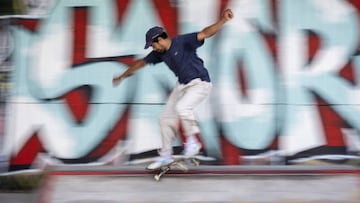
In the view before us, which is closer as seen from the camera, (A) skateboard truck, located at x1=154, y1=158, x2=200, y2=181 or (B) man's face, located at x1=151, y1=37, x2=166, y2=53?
(B) man's face, located at x1=151, y1=37, x2=166, y2=53

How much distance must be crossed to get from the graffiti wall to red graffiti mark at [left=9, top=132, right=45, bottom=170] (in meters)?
0.01

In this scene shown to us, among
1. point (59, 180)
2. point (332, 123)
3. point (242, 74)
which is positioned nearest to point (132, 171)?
point (59, 180)

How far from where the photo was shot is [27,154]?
24.9ft

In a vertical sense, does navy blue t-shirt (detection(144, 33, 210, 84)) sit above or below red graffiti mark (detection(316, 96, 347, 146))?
above

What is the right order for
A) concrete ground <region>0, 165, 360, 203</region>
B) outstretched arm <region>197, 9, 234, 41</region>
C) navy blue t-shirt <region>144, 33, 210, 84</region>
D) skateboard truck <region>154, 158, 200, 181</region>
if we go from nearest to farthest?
concrete ground <region>0, 165, 360, 203</region>, outstretched arm <region>197, 9, 234, 41</region>, navy blue t-shirt <region>144, 33, 210, 84</region>, skateboard truck <region>154, 158, 200, 181</region>

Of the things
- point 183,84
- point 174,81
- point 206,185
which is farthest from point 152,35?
point 174,81

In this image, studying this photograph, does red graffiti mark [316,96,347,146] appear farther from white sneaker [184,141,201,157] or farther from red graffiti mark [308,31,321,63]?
white sneaker [184,141,201,157]

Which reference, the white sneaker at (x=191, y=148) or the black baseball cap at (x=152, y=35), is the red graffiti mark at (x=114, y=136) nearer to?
the white sneaker at (x=191, y=148)

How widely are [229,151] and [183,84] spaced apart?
169 cm

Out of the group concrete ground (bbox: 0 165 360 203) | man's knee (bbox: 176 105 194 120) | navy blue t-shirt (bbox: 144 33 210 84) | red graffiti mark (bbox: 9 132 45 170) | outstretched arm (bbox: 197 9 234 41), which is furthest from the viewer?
red graffiti mark (bbox: 9 132 45 170)

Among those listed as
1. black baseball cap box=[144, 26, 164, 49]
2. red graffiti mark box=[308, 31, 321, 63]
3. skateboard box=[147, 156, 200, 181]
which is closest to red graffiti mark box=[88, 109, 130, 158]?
skateboard box=[147, 156, 200, 181]

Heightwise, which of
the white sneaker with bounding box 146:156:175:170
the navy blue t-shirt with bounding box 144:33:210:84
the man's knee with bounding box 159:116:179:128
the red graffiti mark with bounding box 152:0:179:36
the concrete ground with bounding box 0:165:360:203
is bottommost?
the concrete ground with bounding box 0:165:360:203

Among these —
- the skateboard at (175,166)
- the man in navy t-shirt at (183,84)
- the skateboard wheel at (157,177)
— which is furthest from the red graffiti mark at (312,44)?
the skateboard wheel at (157,177)

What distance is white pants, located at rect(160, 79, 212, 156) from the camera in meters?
6.03
